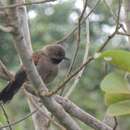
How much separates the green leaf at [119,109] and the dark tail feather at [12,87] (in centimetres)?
133

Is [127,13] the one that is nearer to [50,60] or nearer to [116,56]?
[116,56]

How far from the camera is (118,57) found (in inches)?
79.4

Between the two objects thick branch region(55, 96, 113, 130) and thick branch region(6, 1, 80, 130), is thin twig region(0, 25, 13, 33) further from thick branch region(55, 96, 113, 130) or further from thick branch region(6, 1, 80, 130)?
thick branch region(55, 96, 113, 130)

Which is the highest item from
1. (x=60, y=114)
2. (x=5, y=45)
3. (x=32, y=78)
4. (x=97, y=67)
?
(x=32, y=78)

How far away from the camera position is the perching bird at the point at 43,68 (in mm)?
3396

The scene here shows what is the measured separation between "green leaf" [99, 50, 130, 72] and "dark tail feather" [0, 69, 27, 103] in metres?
1.33

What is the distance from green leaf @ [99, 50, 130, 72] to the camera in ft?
6.48

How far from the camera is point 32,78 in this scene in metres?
2.12

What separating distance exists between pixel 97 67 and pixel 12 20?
600 centimetres

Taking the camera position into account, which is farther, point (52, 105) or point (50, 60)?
point (50, 60)

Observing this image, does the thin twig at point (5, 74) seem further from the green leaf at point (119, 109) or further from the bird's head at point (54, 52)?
the bird's head at point (54, 52)

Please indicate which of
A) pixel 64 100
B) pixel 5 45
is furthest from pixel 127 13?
pixel 5 45

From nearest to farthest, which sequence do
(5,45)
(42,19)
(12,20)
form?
(12,20) < (5,45) < (42,19)

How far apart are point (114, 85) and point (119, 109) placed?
0.09m
